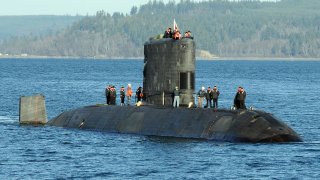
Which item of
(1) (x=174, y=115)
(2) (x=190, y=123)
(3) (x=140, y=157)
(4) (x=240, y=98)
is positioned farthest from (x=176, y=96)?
(3) (x=140, y=157)

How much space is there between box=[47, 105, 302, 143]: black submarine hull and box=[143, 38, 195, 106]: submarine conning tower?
1.03 m

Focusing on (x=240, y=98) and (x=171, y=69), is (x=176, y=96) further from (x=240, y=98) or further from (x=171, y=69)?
(x=240, y=98)

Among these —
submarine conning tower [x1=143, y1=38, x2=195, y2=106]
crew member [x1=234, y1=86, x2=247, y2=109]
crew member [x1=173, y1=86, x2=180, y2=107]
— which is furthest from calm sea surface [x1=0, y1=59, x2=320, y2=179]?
crew member [x1=234, y1=86, x2=247, y2=109]

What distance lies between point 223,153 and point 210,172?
4.08 meters

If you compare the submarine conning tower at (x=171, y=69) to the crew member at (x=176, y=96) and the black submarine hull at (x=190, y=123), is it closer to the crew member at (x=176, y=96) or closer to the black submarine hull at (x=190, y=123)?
the crew member at (x=176, y=96)

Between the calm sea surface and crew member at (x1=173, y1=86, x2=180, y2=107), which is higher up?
crew member at (x1=173, y1=86, x2=180, y2=107)

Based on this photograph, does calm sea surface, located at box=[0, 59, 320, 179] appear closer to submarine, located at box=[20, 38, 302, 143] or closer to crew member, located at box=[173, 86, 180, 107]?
submarine, located at box=[20, 38, 302, 143]

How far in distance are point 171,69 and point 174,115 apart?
3.03m

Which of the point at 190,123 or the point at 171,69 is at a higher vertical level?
the point at 171,69

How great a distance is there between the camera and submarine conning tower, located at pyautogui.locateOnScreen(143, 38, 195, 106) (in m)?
44.0

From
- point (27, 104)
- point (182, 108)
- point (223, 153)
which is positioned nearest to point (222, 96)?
point (27, 104)

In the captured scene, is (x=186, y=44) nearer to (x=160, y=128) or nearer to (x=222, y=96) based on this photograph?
(x=160, y=128)

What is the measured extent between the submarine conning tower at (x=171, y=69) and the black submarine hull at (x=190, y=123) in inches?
40.6

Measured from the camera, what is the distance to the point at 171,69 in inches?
1737
